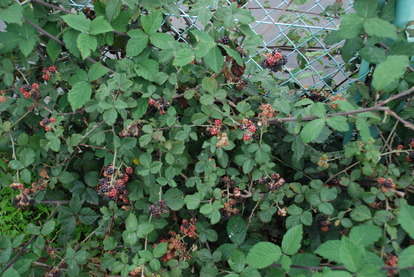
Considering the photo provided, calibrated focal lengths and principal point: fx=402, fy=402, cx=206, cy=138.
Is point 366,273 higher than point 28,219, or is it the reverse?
point 366,273

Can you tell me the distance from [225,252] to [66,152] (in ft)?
2.89

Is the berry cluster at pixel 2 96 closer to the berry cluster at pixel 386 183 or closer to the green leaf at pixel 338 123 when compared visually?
the green leaf at pixel 338 123

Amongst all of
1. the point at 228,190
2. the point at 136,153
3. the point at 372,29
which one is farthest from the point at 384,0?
the point at 136,153

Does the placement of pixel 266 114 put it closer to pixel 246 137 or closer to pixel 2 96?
pixel 246 137

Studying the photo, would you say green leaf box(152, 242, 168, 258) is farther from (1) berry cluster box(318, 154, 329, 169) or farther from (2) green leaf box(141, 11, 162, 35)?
(2) green leaf box(141, 11, 162, 35)

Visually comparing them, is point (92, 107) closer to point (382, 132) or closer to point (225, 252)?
point (225, 252)

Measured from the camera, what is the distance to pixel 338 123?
1.39 meters

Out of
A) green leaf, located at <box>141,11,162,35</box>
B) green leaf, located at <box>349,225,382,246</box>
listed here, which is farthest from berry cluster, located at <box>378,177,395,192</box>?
green leaf, located at <box>141,11,162,35</box>

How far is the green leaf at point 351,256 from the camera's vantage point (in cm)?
109

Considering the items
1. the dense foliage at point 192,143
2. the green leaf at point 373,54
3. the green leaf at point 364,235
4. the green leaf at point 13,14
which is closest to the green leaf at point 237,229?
the dense foliage at point 192,143

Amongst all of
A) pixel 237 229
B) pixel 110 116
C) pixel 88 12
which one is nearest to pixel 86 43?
pixel 110 116

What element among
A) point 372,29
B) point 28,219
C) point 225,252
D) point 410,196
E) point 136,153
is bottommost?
point 28,219

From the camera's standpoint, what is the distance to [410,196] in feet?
5.65

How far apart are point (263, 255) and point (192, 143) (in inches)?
29.2
